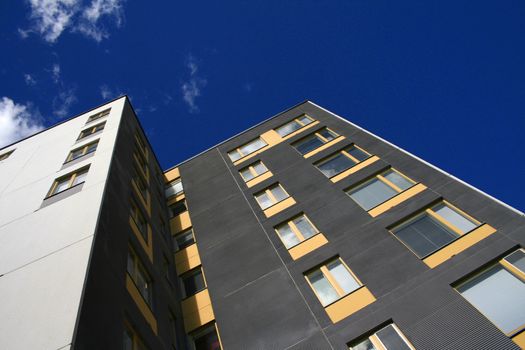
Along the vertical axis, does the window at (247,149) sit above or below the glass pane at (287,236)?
above

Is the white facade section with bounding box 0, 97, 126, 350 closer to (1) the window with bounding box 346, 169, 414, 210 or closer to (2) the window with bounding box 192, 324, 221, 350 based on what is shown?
(2) the window with bounding box 192, 324, 221, 350

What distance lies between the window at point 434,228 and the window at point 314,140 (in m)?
9.36

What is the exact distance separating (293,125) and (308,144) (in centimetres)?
398

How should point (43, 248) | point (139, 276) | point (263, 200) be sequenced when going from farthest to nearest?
point (263, 200) < point (139, 276) < point (43, 248)

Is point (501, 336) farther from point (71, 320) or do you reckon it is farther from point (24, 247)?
point (24, 247)

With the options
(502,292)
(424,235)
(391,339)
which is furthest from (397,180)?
(391,339)

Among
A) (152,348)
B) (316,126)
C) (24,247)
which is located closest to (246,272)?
(152,348)

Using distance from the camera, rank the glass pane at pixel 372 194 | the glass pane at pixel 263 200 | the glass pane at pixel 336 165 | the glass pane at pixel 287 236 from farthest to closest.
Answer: the glass pane at pixel 336 165, the glass pane at pixel 263 200, the glass pane at pixel 372 194, the glass pane at pixel 287 236

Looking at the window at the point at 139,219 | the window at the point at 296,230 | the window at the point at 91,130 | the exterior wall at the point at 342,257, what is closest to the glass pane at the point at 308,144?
the exterior wall at the point at 342,257

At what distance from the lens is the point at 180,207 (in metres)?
24.6

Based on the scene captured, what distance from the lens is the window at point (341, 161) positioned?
20.6 metres

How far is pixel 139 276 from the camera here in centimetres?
1400

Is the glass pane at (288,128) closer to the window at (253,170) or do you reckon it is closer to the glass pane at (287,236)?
the window at (253,170)

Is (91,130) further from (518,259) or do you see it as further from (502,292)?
(518,259)
